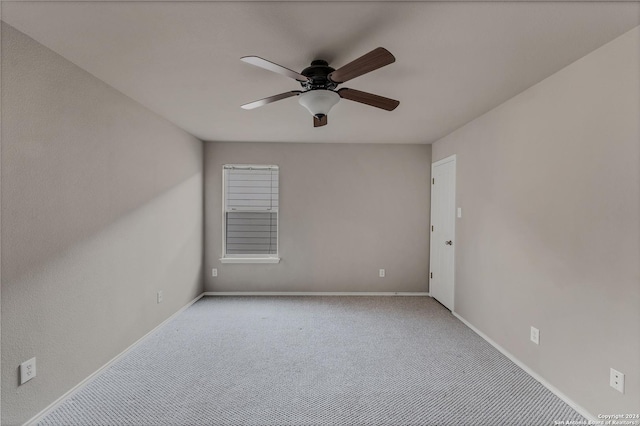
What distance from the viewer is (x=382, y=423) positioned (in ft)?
5.80

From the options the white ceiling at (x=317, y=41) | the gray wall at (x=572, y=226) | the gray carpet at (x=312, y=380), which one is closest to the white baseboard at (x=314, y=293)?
the gray carpet at (x=312, y=380)

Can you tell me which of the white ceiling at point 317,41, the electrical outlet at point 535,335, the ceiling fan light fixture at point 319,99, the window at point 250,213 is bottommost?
the electrical outlet at point 535,335

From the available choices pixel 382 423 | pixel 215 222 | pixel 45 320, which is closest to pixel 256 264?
pixel 215 222

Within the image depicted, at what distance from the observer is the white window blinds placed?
443 centimetres

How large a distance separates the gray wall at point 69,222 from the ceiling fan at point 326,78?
50.0 inches

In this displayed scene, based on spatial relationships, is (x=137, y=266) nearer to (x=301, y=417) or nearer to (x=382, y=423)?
(x=301, y=417)

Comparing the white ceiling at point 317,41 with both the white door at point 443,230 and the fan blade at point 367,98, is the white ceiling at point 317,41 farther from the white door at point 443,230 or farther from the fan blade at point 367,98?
the white door at point 443,230

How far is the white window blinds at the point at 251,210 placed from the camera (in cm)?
443

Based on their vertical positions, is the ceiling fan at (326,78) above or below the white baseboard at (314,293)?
above

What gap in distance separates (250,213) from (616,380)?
4.14m

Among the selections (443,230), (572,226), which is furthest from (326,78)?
(443,230)

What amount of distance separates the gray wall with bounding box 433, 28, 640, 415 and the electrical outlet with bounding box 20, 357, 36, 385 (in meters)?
3.58

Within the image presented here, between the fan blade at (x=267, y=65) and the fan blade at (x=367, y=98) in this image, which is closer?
the fan blade at (x=267, y=65)

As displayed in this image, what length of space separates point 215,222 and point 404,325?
122 inches
